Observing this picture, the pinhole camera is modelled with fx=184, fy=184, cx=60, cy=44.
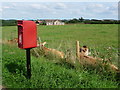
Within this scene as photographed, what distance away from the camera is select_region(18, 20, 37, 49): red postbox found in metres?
4.67

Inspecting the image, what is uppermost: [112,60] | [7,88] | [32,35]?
[32,35]

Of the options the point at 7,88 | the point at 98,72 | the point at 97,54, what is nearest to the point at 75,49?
the point at 97,54

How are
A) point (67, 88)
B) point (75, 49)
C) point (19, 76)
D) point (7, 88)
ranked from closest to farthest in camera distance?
point (67, 88), point (7, 88), point (19, 76), point (75, 49)

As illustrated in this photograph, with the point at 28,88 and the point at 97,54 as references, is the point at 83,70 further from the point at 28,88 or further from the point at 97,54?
the point at 28,88

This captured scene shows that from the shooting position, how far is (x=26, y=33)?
4.73 m

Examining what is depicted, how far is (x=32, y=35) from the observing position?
4824mm

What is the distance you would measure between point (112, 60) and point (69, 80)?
1.49m

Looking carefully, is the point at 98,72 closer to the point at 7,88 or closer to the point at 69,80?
the point at 69,80

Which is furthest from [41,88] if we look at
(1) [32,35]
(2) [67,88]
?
(1) [32,35]

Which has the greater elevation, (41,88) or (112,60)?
(112,60)

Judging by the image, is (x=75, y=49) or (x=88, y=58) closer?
(x=88, y=58)

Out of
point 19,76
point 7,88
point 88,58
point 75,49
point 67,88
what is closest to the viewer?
point 67,88

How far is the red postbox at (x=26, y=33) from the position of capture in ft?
15.3

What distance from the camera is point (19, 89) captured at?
4.38m
